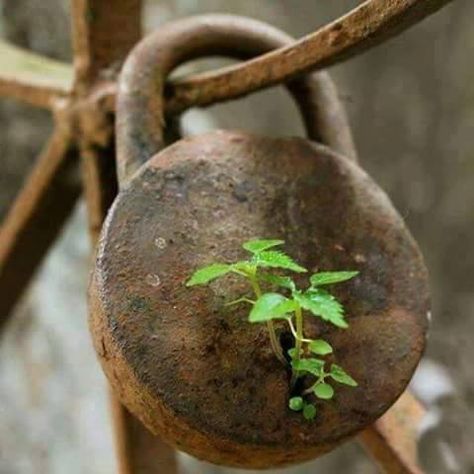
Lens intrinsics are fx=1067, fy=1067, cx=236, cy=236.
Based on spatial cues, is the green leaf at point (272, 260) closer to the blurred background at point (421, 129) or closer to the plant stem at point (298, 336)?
the plant stem at point (298, 336)

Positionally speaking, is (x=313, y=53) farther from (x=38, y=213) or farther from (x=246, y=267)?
(x=38, y=213)

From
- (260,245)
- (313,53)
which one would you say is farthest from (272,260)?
(313,53)

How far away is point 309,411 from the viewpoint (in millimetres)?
558

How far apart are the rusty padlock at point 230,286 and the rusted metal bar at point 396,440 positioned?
18cm

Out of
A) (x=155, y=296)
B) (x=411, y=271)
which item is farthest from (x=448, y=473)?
(x=155, y=296)

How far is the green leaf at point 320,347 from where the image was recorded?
53 cm

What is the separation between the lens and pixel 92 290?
1.88ft

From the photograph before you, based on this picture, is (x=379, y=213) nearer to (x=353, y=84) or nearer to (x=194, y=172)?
(x=194, y=172)

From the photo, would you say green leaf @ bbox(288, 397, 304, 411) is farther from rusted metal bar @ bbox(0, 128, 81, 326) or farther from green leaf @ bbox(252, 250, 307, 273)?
rusted metal bar @ bbox(0, 128, 81, 326)

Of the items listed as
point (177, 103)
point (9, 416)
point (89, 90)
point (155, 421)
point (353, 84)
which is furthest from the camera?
point (9, 416)

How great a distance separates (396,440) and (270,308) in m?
0.31

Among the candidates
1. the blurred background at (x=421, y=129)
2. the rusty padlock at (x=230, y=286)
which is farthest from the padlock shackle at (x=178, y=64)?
the blurred background at (x=421, y=129)

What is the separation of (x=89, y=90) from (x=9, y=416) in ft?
3.05

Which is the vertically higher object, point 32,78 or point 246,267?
point 246,267
